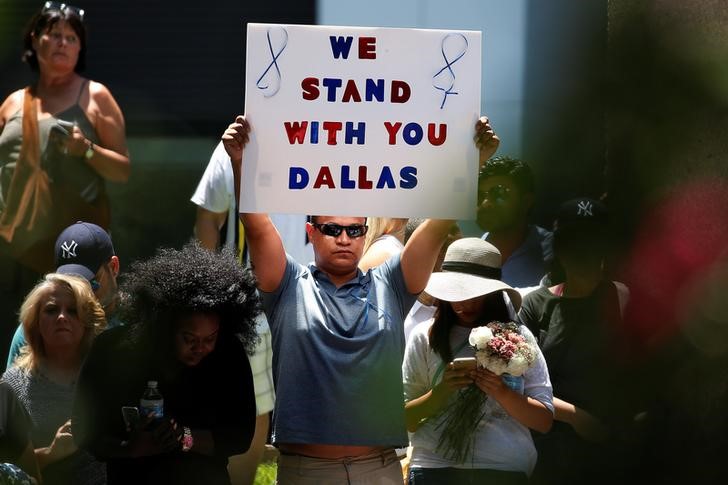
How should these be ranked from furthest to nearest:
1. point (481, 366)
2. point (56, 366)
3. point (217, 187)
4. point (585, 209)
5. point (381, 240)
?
point (217, 187) < point (585, 209) < point (381, 240) < point (56, 366) < point (481, 366)

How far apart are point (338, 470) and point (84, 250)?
1.64 m

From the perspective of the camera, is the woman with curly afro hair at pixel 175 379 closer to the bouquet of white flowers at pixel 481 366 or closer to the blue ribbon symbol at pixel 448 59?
the bouquet of white flowers at pixel 481 366

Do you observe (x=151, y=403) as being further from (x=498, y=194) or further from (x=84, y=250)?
(x=498, y=194)

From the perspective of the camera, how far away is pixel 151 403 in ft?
15.5

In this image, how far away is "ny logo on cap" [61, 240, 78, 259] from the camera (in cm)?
578

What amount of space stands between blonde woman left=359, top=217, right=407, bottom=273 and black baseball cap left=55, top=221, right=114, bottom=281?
107 cm

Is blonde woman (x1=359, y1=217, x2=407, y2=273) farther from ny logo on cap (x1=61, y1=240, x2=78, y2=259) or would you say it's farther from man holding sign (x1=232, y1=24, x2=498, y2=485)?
ny logo on cap (x1=61, y1=240, x2=78, y2=259)

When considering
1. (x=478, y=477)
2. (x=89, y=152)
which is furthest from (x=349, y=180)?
(x=89, y=152)

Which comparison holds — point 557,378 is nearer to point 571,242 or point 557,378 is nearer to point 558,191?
point 571,242

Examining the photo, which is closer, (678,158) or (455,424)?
(455,424)

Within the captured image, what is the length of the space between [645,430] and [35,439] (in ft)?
8.37

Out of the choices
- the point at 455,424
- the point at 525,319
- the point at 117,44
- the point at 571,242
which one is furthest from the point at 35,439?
the point at 117,44

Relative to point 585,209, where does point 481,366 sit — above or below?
below

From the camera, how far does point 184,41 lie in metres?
8.39
